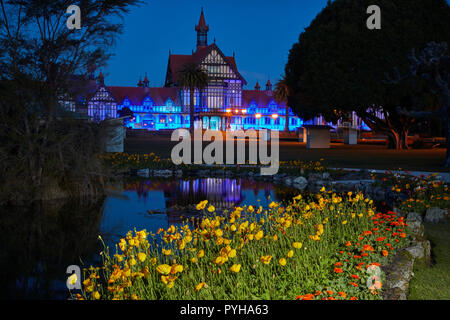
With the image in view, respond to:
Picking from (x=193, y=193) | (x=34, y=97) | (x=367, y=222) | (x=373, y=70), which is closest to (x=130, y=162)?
(x=193, y=193)

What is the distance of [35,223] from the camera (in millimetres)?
10836

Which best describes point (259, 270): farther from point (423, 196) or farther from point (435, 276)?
point (423, 196)

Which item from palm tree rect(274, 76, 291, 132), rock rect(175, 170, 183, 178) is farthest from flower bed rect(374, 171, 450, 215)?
palm tree rect(274, 76, 291, 132)

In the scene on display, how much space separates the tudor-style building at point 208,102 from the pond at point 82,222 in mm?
62898

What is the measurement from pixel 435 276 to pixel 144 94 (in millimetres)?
84916

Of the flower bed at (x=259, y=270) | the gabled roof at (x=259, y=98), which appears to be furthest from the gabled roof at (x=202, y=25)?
the flower bed at (x=259, y=270)

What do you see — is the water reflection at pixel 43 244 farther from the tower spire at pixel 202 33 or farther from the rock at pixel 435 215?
the tower spire at pixel 202 33

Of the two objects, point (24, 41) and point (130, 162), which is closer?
point (24, 41)

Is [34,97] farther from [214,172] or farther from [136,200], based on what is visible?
[214,172]

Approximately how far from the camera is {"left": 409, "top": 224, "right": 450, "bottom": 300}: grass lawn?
562 cm

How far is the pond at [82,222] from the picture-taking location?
7320 mm

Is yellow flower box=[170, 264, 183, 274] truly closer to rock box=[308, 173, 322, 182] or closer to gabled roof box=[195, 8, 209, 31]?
rock box=[308, 173, 322, 182]
